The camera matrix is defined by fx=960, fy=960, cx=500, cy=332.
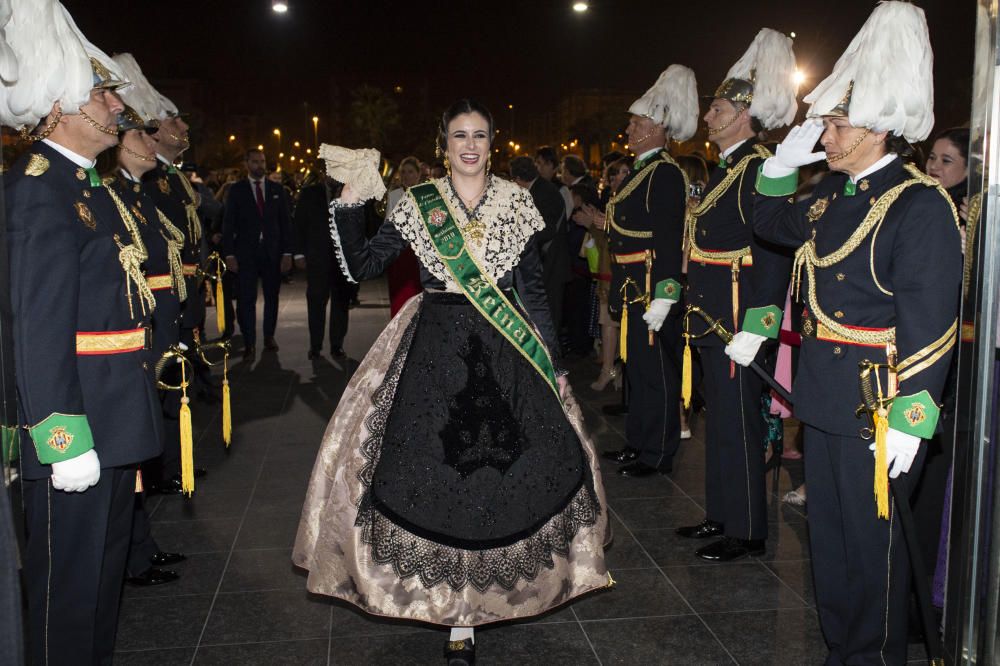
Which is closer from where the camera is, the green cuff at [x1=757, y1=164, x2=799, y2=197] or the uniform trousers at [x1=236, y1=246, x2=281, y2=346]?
the green cuff at [x1=757, y1=164, x2=799, y2=197]

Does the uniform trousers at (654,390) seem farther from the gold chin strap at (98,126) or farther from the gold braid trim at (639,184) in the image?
the gold chin strap at (98,126)

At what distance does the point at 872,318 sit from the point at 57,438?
7.93ft

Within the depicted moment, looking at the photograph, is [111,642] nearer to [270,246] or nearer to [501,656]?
[501,656]

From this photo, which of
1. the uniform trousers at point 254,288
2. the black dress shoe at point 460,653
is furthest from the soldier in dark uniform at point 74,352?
the uniform trousers at point 254,288

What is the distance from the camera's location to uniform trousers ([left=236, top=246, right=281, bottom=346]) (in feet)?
29.8

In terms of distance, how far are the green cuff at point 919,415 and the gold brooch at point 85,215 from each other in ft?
8.01

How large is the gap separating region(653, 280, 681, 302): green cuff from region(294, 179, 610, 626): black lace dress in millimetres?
1724

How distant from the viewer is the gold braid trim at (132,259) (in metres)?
2.91

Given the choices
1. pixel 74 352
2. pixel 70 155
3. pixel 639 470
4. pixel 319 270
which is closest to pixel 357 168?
pixel 70 155

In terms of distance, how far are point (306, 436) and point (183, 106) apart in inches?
2729

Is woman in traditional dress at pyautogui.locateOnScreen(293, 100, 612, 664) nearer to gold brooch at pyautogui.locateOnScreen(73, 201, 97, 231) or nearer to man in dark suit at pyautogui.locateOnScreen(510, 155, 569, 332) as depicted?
gold brooch at pyautogui.locateOnScreen(73, 201, 97, 231)

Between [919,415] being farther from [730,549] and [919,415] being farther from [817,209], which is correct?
[730,549]

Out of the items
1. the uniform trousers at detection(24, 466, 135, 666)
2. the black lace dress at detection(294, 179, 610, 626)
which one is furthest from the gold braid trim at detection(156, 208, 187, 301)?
the uniform trousers at detection(24, 466, 135, 666)

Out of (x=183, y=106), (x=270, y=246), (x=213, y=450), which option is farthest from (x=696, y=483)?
(x=183, y=106)
